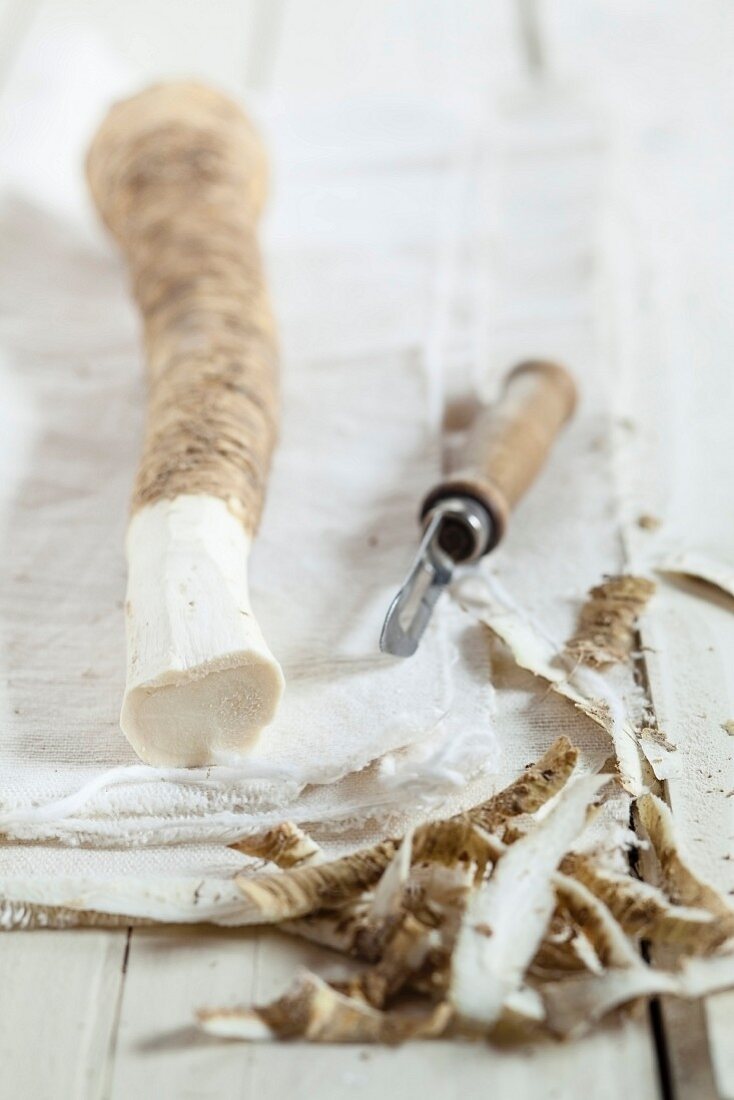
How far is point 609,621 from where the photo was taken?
1081 millimetres

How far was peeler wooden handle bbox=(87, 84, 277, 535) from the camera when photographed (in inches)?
45.7

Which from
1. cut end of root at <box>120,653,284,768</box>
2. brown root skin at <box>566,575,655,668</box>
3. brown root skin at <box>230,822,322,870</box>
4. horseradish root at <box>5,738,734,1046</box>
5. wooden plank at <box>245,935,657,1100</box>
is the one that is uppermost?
brown root skin at <box>566,575,655,668</box>

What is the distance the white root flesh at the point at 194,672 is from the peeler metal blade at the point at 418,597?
12 cm

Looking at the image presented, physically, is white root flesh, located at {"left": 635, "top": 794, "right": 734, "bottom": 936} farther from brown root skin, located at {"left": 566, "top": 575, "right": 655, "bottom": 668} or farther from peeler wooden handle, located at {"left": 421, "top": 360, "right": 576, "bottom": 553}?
peeler wooden handle, located at {"left": 421, "top": 360, "right": 576, "bottom": 553}

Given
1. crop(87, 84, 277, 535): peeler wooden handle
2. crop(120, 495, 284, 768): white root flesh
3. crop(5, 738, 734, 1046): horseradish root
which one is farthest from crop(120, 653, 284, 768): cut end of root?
crop(87, 84, 277, 535): peeler wooden handle

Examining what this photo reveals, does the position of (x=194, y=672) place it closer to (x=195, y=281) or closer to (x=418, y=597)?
(x=418, y=597)

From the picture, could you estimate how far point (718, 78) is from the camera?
6.82ft

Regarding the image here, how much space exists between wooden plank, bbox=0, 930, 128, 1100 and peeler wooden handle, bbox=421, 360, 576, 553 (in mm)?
490

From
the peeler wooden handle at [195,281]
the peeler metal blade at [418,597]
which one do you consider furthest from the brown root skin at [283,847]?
the peeler wooden handle at [195,281]

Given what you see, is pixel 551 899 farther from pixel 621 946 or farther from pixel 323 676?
pixel 323 676

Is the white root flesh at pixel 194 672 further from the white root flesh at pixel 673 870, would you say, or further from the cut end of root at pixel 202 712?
the white root flesh at pixel 673 870

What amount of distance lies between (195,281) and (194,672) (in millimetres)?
628

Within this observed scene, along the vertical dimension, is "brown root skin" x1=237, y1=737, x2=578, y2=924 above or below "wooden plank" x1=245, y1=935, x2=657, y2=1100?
above

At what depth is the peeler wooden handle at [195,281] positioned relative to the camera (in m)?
1.16
